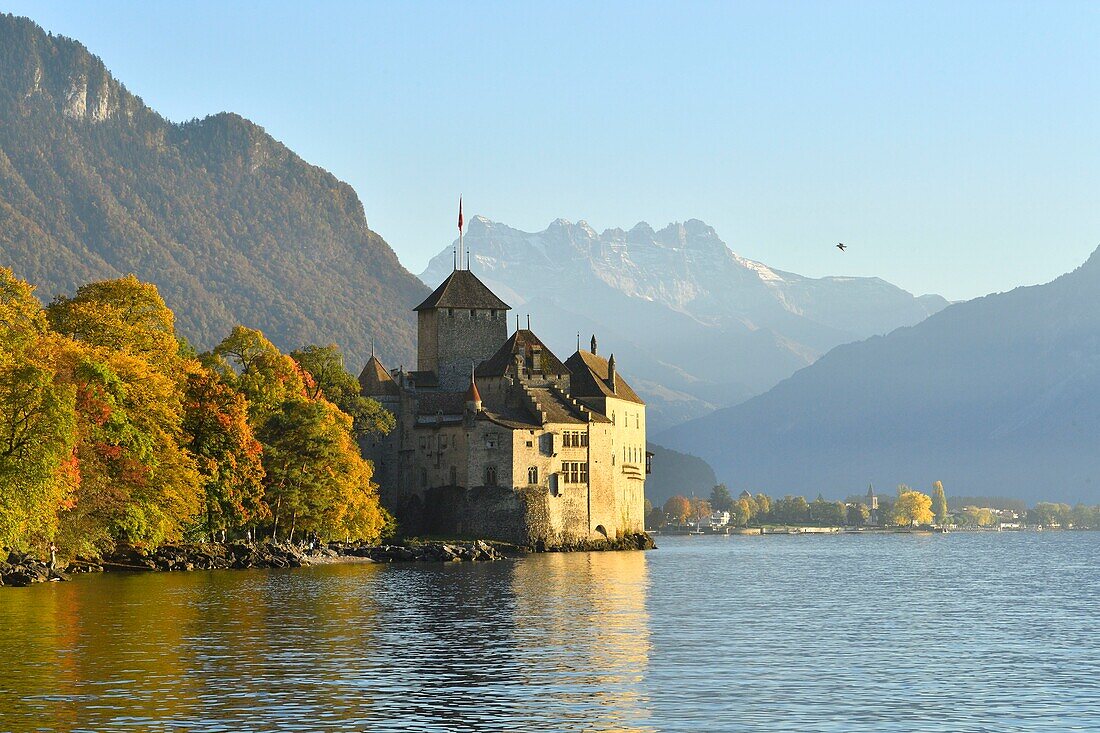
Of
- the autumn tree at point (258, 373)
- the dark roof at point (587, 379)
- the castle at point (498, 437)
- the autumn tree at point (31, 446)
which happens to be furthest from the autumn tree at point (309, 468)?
the dark roof at point (587, 379)

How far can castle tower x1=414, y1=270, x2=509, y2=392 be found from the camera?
150 m

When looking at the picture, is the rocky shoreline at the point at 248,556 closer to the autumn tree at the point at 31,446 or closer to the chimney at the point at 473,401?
the autumn tree at the point at 31,446

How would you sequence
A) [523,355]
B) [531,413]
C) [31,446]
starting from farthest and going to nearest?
[523,355]
[531,413]
[31,446]

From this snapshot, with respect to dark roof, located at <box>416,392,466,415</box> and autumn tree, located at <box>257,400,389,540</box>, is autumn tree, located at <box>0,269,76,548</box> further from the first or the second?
dark roof, located at <box>416,392,466,415</box>

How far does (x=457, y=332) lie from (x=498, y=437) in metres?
19.3

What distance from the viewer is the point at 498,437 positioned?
134m

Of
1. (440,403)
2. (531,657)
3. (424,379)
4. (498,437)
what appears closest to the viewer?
(531,657)

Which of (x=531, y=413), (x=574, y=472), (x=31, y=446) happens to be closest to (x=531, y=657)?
(x=31, y=446)

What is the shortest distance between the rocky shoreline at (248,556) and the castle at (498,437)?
345 centimetres

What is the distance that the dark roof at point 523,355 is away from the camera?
142500 mm

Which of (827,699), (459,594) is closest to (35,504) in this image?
(459,594)

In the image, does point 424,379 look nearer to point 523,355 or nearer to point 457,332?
point 457,332

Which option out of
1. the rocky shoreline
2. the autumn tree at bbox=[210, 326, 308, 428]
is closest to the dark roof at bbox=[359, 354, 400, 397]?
the rocky shoreline

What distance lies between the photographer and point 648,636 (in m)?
58.1
